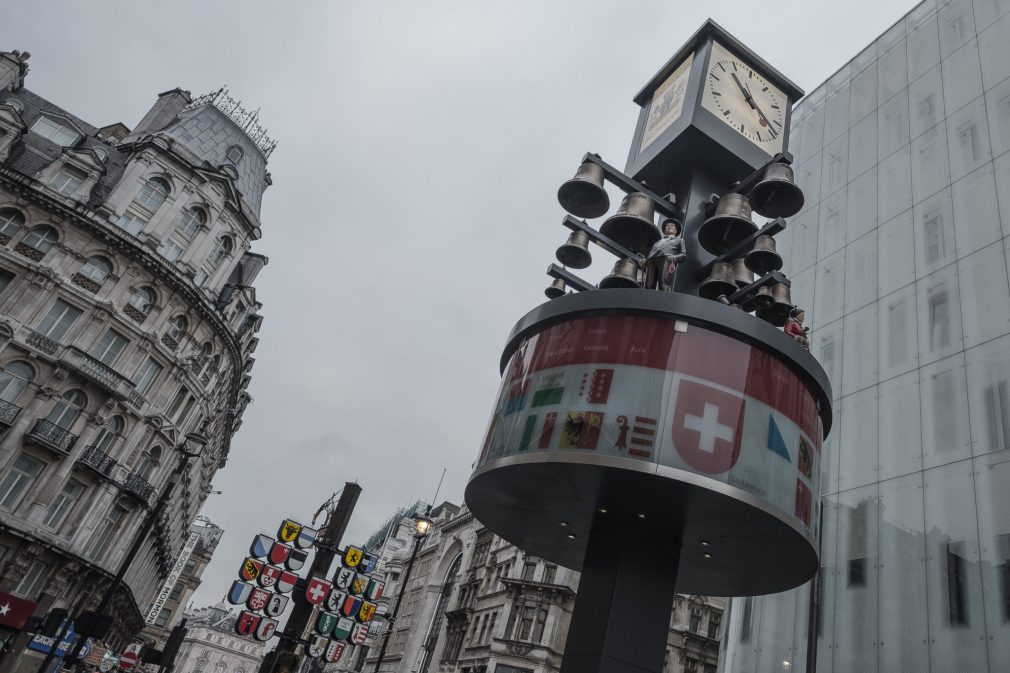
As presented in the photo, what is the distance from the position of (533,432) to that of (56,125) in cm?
4804

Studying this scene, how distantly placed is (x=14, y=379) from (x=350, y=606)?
26560 mm

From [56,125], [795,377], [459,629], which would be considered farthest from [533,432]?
[459,629]

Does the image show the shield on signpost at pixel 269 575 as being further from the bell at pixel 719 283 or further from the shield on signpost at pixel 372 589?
the bell at pixel 719 283

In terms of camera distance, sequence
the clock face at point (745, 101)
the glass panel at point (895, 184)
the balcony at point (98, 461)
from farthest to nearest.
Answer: the balcony at point (98, 461) < the glass panel at point (895, 184) < the clock face at point (745, 101)

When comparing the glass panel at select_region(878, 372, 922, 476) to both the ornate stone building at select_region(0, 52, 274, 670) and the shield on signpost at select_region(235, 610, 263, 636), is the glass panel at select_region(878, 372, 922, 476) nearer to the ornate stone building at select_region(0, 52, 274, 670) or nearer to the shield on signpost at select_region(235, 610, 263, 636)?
the shield on signpost at select_region(235, 610, 263, 636)

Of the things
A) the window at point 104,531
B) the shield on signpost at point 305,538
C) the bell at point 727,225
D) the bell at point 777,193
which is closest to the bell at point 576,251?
the bell at point 727,225

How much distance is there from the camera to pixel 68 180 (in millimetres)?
41312

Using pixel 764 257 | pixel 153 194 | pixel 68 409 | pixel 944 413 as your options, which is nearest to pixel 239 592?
pixel 764 257

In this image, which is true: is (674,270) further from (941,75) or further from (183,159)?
(183,159)

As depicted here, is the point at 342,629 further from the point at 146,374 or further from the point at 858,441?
the point at 146,374

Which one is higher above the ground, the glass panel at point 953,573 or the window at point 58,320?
the window at point 58,320

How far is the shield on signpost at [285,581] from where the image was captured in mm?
18766

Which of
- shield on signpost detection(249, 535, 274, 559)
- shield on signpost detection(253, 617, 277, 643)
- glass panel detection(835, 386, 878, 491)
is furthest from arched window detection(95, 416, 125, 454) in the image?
glass panel detection(835, 386, 878, 491)

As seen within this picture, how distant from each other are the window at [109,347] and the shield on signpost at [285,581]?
25665 mm
